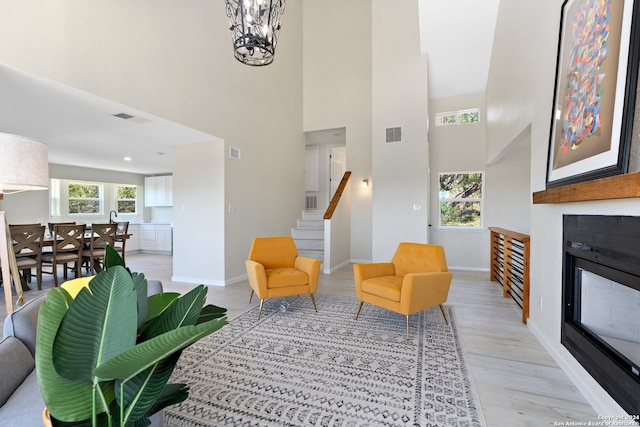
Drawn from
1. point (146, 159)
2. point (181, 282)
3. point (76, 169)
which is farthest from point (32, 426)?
point (76, 169)

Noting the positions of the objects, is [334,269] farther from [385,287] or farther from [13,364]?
[13,364]

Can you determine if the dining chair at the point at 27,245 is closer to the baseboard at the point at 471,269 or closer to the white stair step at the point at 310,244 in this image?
the white stair step at the point at 310,244

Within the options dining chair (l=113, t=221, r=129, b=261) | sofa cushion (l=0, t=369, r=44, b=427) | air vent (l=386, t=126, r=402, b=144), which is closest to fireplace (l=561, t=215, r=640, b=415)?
sofa cushion (l=0, t=369, r=44, b=427)

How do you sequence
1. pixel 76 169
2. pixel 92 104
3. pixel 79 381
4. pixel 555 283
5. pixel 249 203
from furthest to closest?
pixel 76 169, pixel 249 203, pixel 92 104, pixel 555 283, pixel 79 381

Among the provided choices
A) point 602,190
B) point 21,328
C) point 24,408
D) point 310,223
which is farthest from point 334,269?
point 24,408

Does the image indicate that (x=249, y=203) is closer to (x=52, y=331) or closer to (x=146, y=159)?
(x=146, y=159)

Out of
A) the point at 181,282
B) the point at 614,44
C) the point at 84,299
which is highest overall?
the point at 614,44

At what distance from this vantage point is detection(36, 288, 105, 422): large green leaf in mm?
563


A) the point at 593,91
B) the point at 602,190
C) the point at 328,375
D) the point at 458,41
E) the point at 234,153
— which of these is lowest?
the point at 328,375

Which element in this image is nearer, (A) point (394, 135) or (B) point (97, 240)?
(B) point (97, 240)

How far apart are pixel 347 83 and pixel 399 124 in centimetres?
184

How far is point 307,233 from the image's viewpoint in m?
6.06

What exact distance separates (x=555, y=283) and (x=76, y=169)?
9499mm

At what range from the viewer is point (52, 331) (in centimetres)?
60
